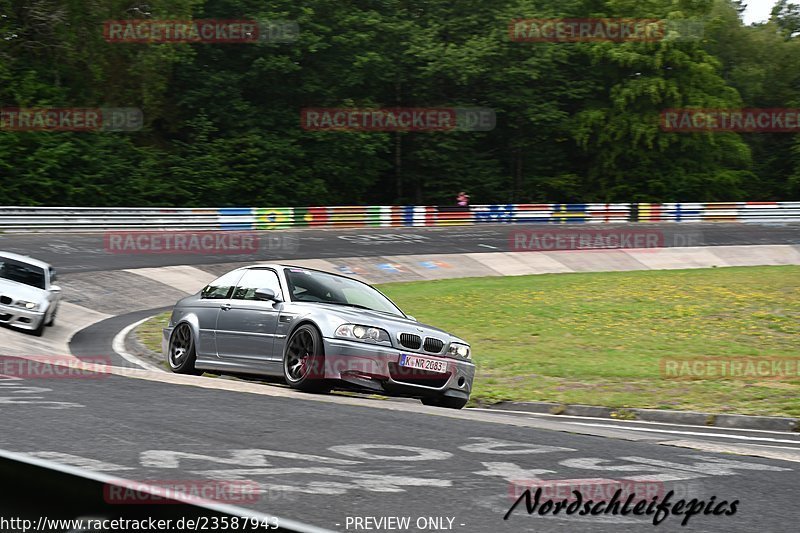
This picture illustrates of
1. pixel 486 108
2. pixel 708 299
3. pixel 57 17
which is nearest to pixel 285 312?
pixel 708 299

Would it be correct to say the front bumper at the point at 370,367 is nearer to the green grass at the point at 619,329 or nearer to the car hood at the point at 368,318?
the car hood at the point at 368,318

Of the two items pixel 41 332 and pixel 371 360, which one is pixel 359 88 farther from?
pixel 371 360

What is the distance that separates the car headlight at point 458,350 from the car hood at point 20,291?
9.13 meters

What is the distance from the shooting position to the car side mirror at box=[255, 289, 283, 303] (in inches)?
436

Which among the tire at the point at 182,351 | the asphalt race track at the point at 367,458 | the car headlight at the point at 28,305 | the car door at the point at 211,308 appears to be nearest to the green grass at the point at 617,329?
the car headlight at the point at 28,305

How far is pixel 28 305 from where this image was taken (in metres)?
16.8

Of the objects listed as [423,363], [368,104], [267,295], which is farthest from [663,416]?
[368,104]

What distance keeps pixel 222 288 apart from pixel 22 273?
23.6 ft

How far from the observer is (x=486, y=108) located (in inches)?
2395

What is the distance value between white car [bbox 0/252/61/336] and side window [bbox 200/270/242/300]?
579cm

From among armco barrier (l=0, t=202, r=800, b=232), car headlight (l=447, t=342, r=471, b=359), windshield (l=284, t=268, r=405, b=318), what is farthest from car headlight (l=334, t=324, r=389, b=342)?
armco barrier (l=0, t=202, r=800, b=232)

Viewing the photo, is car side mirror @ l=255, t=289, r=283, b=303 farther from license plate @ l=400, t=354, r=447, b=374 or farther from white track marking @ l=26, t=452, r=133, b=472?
white track marking @ l=26, t=452, r=133, b=472

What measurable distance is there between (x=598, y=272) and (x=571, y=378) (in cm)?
2062

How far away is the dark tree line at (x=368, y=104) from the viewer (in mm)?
Result: 47031
